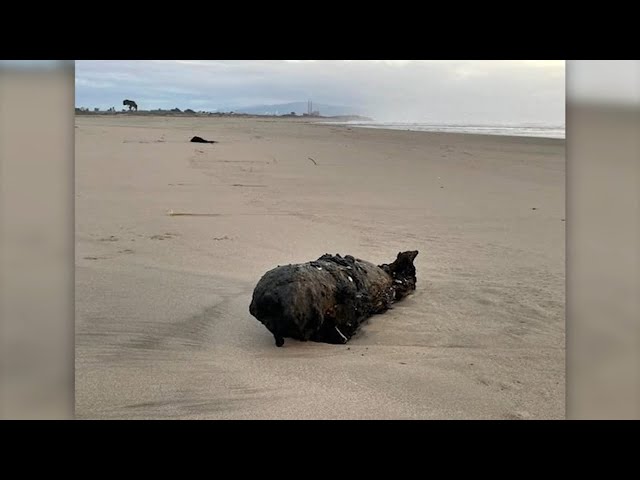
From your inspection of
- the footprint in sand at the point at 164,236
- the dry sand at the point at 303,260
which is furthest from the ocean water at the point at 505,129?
the footprint in sand at the point at 164,236

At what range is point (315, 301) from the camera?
9.09 feet

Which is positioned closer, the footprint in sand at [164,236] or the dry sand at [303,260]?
the dry sand at [303,260]

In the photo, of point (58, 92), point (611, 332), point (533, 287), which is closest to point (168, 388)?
point (58, 92)

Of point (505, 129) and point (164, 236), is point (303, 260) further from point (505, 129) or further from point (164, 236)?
point (505, 129)

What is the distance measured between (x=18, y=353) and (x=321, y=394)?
1060 millimetres

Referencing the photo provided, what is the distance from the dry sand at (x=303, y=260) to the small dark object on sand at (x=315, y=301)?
0.08 m

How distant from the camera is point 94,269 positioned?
3.76 m

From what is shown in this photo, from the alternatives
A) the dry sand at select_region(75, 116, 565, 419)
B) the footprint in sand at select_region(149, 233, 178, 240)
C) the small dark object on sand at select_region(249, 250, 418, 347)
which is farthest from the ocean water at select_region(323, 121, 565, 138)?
the small dark object on sand at select_region(249, 250, 418, 347)

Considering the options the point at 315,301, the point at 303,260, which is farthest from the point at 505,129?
the point at 315,301

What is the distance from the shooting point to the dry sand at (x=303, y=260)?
2.34 meters

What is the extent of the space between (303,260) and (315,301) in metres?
1.43

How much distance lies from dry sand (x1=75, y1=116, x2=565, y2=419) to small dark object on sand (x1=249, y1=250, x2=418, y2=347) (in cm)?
8

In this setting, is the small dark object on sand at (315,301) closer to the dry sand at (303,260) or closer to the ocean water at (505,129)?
the dry sand at (303,260)
